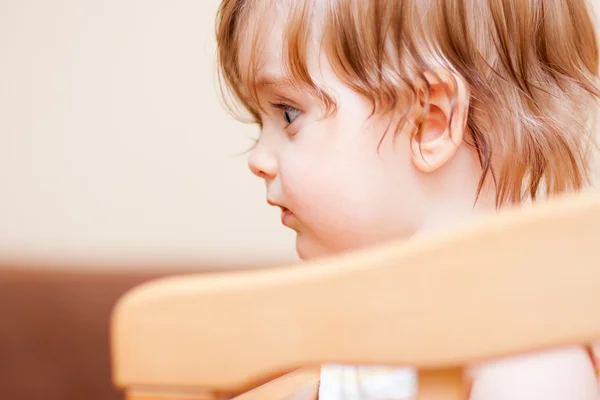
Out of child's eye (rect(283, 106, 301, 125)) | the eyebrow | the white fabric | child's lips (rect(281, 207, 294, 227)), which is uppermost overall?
the eyebrow

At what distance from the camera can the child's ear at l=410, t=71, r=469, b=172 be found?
2.00 ft

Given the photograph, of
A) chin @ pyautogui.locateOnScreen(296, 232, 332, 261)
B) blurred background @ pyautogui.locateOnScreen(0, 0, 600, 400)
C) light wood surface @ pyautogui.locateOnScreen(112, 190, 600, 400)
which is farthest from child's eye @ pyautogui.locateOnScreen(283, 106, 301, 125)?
blurred background @ pyautogui.locateOnScreen(0, 0, 600, 400)

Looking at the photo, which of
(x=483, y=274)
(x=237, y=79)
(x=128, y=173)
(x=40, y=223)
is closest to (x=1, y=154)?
(x=40, y=223)

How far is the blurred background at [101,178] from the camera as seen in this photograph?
4.47ft

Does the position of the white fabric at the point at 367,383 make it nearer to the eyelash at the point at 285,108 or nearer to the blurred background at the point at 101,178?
the eyelash at the point at 285,108

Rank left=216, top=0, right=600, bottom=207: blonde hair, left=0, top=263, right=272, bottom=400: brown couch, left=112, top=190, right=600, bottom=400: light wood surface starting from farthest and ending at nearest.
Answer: left=0, top=263, right=272, bottom=400: brown couch
left=216, top=0, right=600, bottom=207: blonde hair
left=112, top=190, right=600, bottom=400: light wood surface

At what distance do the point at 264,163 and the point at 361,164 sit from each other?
0.09 m

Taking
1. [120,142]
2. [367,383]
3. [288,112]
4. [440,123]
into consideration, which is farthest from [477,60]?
[120,142]

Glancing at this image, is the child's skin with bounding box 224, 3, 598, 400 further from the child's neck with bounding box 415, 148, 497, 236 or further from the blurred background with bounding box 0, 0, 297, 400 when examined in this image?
the blurred background with bounding box 0, 0, 297, 400

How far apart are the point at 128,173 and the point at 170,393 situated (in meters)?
1.15

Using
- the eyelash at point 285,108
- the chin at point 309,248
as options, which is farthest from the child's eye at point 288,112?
the chin at point 309,248

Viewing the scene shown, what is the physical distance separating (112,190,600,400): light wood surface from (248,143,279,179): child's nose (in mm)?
341

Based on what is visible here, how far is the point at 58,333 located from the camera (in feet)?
4.49

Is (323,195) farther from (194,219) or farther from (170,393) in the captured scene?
(194,219)
